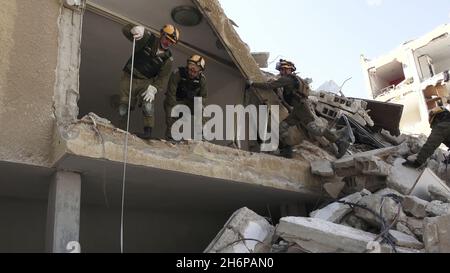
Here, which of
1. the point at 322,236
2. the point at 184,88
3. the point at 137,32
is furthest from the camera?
the point at 184,88

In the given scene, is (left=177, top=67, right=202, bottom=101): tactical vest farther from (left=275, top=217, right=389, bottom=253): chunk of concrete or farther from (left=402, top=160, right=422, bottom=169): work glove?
(left=402, top=160, right=422, bottom=169): work glove

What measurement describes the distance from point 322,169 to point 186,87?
Result: 89.4 inches

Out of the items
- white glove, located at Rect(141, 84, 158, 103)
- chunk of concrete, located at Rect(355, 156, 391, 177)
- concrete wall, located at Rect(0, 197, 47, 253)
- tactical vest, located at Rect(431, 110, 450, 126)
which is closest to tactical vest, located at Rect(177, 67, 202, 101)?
white glove, located at Rect(141, 84, 158, 103)

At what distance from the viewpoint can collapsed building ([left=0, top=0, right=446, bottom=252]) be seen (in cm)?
479

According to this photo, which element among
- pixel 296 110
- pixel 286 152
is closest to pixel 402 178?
pixel 286 152

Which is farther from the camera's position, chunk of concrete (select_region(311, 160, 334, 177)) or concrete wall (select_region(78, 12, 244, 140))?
concrete wall (select_region(78, 12, 244, 140))

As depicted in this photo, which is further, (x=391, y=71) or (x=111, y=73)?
(x=391, y=71)

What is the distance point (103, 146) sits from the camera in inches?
191

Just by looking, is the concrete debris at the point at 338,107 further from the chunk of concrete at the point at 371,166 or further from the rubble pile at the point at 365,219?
the chunk of concrete at the point at 371,166

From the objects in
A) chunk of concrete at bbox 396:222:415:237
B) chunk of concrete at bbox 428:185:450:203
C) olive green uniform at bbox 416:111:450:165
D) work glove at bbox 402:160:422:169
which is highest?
olive green uniform at bbox 416:111:450:165

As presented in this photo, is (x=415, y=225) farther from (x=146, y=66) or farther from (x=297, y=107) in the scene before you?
(x=146, y=66)

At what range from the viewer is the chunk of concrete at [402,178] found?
21.6 ft

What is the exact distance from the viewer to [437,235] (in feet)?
14.8
